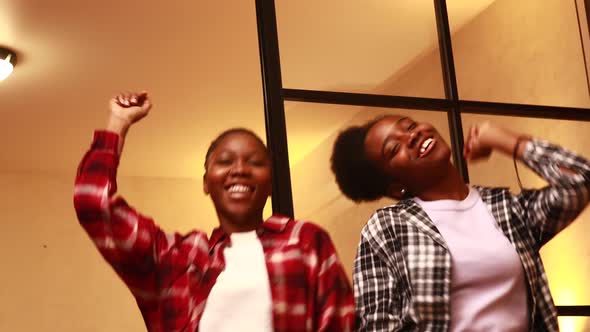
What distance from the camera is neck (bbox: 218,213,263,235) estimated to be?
143 cm

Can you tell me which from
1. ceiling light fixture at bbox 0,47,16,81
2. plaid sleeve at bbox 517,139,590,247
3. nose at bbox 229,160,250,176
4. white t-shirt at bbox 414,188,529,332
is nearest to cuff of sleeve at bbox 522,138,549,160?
plaid sleeve at bbox 517,139,590,247

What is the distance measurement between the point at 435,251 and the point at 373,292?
4.8 inches

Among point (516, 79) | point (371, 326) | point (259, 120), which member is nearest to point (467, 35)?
point (516, 79)

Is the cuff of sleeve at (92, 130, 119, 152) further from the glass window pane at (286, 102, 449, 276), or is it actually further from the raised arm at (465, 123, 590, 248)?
the raised arm at (465, 123, 590, 248)

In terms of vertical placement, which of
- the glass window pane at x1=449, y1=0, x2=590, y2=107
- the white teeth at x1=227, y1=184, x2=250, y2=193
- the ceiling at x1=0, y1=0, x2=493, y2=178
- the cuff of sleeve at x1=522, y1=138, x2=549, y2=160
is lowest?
the white teeth at x1=227, y1=184, x2=250, y2=193

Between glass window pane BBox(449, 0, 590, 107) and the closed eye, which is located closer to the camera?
the closed eye

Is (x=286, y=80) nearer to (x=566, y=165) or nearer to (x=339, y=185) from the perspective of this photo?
(x=339, y=185)

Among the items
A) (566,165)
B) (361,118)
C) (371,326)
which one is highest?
(361,118)

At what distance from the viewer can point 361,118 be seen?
6.23ft

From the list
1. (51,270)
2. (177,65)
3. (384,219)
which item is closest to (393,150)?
(384,219)

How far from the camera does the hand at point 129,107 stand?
1405 millimetres

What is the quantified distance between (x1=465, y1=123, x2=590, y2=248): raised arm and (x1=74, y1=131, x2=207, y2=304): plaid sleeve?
54 cm

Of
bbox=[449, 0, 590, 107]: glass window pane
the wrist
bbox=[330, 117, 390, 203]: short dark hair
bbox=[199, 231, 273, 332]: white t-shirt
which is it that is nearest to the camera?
bbox=[199, 231, 273, 332]: white t-shirt

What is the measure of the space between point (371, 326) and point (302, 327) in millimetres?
138
